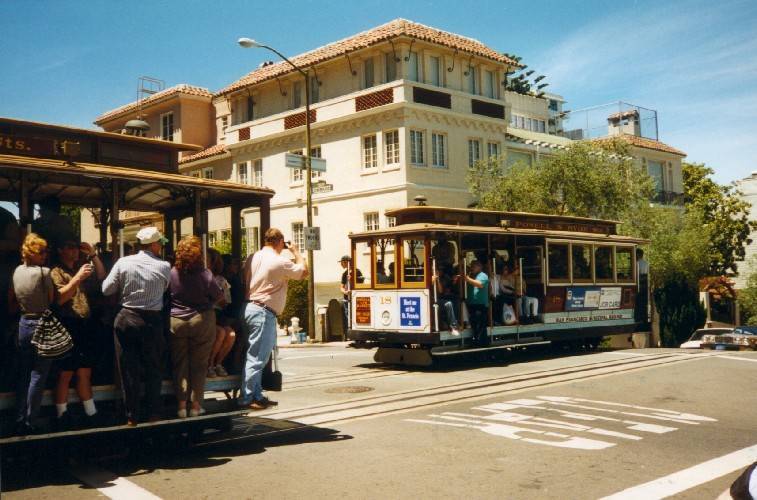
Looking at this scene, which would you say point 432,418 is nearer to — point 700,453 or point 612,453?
point 612,453

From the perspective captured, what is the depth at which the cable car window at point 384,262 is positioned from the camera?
14500 mm

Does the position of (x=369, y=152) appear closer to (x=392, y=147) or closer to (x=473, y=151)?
(x=392, y=147)

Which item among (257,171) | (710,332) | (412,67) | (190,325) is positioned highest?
(412,67)

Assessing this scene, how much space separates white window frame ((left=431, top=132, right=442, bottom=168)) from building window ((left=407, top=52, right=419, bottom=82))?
7.56 ft

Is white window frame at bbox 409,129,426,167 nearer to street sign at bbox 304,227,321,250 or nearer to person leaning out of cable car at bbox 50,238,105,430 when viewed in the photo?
street sign at bbox 304,227,321,250

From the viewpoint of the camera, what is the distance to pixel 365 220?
29.3m

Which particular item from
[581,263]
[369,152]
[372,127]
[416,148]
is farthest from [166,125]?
[581,263]

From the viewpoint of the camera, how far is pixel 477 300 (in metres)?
14.4

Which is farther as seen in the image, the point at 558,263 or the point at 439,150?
the point at 439,150

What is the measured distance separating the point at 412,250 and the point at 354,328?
6.58 ft

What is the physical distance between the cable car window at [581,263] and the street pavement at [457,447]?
508 centimetres

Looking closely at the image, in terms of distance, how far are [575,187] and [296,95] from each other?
1304 centimetres

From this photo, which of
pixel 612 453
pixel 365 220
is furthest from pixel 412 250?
pixel 365 220

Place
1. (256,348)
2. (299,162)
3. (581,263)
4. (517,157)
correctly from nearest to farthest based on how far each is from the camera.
A: (256,348) < (581,263) < (299,162) < (517,157)
